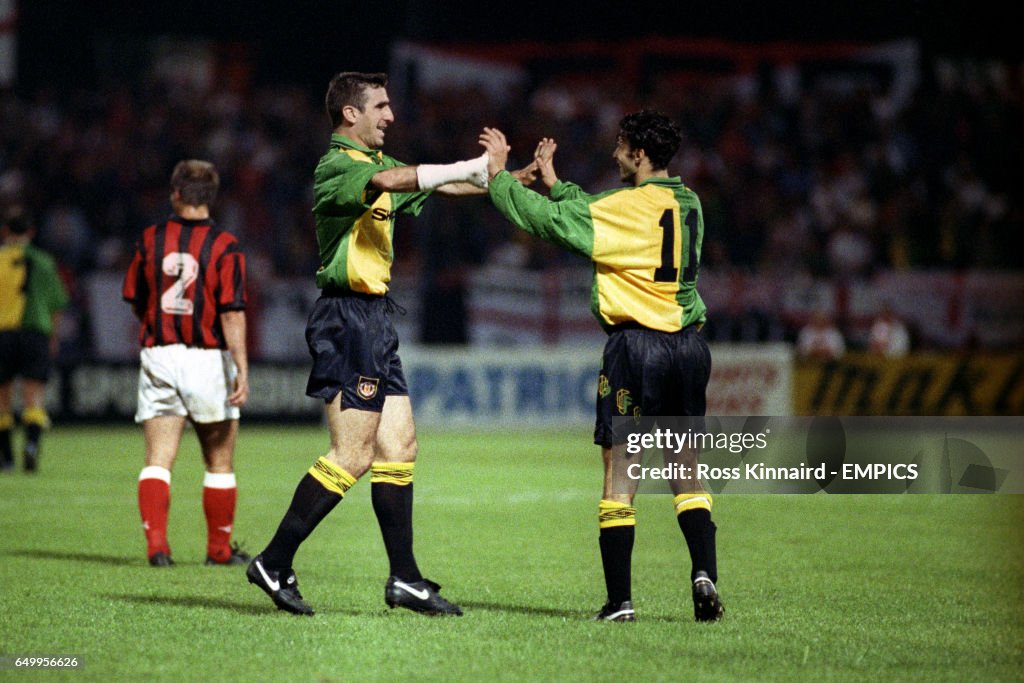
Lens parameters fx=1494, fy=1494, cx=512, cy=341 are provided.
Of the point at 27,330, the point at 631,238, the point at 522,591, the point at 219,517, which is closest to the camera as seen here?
the point at 631,238

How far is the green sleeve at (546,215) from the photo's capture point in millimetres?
5754

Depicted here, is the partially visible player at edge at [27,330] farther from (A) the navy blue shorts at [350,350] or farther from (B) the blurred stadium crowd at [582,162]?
(A) the navy blue shorts at [350,350]

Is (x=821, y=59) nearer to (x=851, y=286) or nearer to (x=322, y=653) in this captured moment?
(x=851, y=286)

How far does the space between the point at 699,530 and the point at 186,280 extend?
3.22 m

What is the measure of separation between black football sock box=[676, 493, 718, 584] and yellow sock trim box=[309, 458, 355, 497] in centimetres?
134

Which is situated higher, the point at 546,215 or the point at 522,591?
the point at 546,215

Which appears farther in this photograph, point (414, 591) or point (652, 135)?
point (414, 591)

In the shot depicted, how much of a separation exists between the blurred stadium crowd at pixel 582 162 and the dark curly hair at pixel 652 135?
13819 mm

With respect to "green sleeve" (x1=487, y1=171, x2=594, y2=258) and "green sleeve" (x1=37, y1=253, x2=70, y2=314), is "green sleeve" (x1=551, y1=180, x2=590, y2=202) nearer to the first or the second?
"green sleeve" (x1=487, y1=171, x2=594, y2=258)

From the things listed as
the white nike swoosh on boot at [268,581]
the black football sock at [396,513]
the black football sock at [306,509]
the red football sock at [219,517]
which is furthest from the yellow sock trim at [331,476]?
the red football sock at [219,517]

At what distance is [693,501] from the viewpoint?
19.8 feet

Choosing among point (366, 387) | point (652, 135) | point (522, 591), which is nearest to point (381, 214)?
point (366, 387)

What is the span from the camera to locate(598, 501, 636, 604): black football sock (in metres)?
5.87

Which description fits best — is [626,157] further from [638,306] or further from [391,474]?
[391,474]
